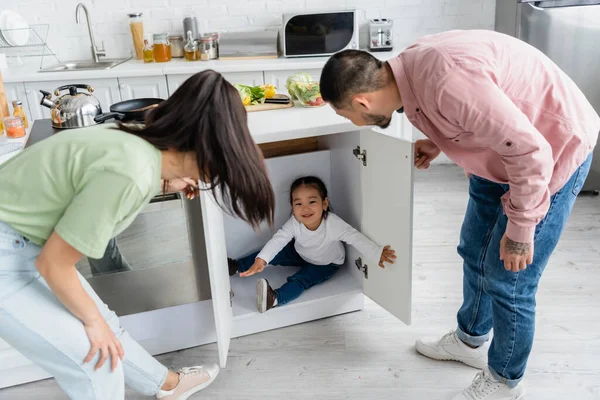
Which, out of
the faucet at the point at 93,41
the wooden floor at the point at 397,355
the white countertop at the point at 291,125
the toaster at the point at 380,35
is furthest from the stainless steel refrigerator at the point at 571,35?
the faucet at the point at 93,41

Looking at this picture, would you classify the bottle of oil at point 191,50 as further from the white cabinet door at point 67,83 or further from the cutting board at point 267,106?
the cutting board at point 267,106

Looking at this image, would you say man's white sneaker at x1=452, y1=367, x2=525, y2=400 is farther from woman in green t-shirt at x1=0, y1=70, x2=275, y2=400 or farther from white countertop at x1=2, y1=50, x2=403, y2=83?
white countertop at x1=2, y1=50, x2=403, y2=83

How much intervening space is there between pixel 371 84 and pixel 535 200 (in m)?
0.43

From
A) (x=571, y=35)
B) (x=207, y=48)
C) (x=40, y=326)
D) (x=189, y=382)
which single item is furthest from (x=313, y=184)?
(x=571, y=35)

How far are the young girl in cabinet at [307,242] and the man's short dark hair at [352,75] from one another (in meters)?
0.73

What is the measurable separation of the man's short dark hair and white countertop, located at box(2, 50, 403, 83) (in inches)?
76.0

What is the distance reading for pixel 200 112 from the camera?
1.06 metres

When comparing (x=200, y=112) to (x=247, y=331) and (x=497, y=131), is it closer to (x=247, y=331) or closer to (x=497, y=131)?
(x=497, y=131)

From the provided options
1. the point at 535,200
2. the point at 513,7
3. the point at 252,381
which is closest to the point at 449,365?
the point at 252,381

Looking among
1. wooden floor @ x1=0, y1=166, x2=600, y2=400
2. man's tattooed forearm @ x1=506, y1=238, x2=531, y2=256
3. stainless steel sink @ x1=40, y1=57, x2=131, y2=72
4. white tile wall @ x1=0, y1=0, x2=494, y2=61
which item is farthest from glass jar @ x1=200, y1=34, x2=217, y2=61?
man's tattooed forearm @ x1=506, y1=238, x2=531, y2=256

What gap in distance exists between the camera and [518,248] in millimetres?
1245

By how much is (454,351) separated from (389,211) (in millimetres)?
496

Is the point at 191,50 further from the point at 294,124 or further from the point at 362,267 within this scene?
the point at 362,267

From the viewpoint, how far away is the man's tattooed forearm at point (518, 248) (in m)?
1.24
